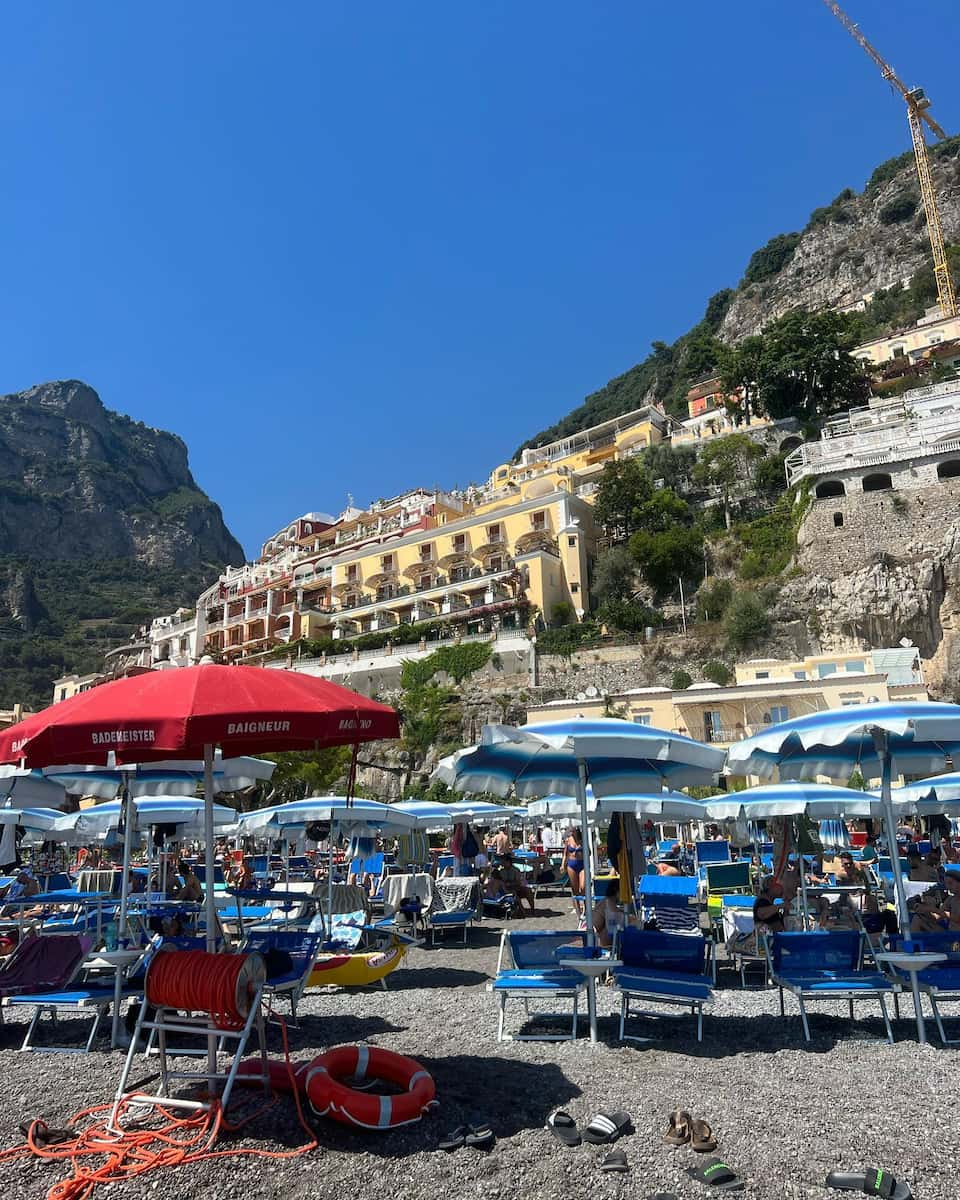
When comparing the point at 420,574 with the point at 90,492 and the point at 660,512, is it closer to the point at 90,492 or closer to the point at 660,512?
the point at 660,512

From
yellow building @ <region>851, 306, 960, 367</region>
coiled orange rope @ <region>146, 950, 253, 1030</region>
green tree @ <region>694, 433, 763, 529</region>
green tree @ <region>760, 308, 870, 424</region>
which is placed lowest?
coiled orange rope @ <region>146, 950, 253, 1030</region>

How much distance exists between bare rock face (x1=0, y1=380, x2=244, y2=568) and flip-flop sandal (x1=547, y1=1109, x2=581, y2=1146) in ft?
447

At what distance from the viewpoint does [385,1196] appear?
11.2 ft

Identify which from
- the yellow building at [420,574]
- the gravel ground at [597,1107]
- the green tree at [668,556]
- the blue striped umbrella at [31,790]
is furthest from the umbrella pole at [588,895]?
the yellow building at [420,574]

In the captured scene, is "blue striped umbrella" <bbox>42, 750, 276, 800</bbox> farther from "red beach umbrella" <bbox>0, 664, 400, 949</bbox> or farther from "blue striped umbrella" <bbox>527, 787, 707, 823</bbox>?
"blue striped umbrella" <bbox>527, 787, 707, 823</bbox>

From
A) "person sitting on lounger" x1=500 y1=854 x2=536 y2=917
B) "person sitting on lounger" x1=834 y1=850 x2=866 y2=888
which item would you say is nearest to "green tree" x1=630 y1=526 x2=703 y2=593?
"person sitting on lounger" x1=500 y1=854 x2=536 y2=917

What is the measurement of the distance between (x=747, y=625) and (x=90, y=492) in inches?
4909

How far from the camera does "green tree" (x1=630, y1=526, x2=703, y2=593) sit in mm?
41438

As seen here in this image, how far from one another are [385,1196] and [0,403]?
6442 inches

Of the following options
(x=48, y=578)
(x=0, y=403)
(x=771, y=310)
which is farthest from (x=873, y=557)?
(x=0, y=403)

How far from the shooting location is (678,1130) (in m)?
3.82

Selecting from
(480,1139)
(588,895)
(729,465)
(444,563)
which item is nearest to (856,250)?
(729,465)

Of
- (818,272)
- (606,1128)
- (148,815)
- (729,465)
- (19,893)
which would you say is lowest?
(19,893)

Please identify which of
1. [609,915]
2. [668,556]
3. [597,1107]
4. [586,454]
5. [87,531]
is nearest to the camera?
[597,1107]
